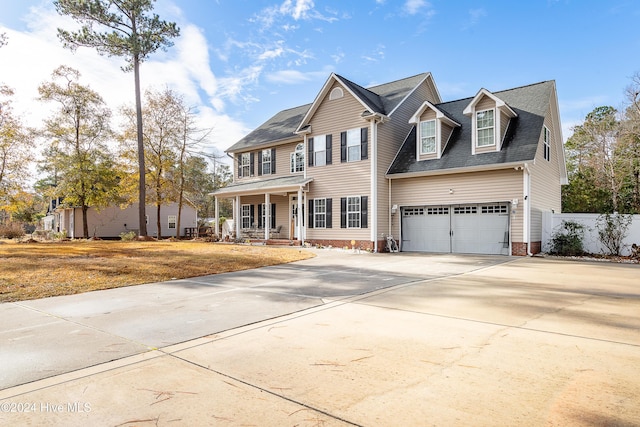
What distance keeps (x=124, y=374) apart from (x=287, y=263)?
28.3 feet

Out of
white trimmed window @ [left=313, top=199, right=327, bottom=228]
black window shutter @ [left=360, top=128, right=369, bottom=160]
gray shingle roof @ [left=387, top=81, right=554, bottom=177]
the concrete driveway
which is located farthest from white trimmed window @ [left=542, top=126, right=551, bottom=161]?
the concrete driveway

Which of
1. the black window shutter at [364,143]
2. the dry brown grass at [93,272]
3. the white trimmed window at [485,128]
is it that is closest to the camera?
the dry brown grass at [93,272]

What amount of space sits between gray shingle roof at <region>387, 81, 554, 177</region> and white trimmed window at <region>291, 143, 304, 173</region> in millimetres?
5692

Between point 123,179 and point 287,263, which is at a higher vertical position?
point 123,179

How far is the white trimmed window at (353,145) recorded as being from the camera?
17594 mm

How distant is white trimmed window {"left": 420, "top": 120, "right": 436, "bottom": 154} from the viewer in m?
16.6

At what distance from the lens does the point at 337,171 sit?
1830 cm

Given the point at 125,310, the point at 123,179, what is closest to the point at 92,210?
the point at 123,179

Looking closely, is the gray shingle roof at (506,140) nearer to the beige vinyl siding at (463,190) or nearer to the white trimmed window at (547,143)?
the beige vinyl siding at (463,190)

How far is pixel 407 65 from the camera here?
74.1 ft

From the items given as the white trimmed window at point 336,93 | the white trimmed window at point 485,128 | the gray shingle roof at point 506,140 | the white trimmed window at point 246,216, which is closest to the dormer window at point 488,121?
the white trimmed window at point 485,128

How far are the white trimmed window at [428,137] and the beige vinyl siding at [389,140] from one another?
159 cm

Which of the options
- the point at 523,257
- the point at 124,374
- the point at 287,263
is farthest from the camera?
the point at 523,257

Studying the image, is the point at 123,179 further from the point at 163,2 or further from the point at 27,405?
the point at 27,405
